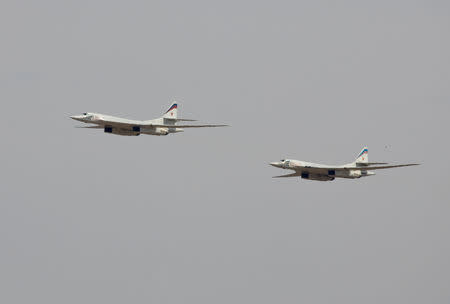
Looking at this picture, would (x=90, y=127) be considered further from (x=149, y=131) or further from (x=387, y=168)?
(x=387, y=168)

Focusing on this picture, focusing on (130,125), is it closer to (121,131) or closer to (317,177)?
(121,131)

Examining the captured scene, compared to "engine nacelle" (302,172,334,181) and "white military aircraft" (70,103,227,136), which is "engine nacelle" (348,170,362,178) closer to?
"engine nacelle" (302,172,334,181)

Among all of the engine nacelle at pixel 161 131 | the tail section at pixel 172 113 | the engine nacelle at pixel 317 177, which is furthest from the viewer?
the tail section at pixel 172 113

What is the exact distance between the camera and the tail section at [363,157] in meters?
161

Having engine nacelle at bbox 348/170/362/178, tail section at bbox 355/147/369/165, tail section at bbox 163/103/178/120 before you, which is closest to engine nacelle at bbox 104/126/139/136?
tail section at bbox 163/103/178/120

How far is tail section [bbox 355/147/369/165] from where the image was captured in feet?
527

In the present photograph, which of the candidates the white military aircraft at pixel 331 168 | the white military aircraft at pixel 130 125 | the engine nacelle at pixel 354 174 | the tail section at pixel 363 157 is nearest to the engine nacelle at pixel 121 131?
the white military aircraft at pixel 130 125

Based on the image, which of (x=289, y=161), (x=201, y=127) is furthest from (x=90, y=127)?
(x=289, y=161)

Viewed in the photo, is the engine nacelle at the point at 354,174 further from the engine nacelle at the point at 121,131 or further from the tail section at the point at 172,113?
the engine nacelle at the point at 121,131

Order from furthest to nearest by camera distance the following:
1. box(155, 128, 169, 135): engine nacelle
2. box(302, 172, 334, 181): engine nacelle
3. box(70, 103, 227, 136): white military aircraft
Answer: box(302, 172, 334, 181): engine nacelle < box(155, 128, 169, 135): engine nacelle < box(70, 103, 227, 136): white military aircraft

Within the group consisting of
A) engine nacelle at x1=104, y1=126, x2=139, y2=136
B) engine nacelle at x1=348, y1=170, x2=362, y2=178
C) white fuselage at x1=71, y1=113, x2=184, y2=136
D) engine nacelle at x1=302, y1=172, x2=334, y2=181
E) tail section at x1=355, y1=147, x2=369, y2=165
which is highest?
white fuselage at x1=71, y1=113, x2=184, y2=136

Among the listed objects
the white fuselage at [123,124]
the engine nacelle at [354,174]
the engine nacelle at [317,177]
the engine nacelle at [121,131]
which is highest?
the white fuselage at [123,124]

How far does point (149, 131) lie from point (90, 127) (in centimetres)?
1262

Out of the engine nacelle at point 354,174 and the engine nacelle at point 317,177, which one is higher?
the engine nacelle at point 354,174
